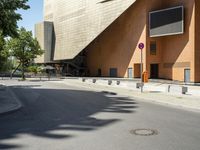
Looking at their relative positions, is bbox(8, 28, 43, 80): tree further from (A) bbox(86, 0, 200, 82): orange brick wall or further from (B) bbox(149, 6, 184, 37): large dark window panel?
(B) bbox(149, 6, 184, 37): large dark window panel

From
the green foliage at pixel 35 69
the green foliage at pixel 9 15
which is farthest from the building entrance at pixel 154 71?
the green foliage at pixel 9 15

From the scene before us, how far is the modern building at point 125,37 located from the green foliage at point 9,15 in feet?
84.3

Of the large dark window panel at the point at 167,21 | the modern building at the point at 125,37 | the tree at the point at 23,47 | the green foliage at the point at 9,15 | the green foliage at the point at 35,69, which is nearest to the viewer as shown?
the green foliage at the point at 9,15

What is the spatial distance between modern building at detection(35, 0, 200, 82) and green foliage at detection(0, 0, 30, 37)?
84.3ft

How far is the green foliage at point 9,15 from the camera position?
60.7ft

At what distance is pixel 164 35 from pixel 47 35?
34529 millimetres

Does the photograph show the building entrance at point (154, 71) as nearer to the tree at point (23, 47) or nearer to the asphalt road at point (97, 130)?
the tree at point (23, 47)

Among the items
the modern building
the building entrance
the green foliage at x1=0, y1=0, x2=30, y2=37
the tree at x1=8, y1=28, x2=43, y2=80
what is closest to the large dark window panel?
the modern building

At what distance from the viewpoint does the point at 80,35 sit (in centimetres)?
5959

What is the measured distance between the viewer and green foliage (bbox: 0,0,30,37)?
60.7ft

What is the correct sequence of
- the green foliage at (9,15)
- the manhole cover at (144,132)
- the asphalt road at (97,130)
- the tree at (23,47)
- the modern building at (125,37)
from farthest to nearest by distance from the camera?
the tree at (23,47) < the modern building at (125,37) < the green foliage at (9,15) < the manhole cover at (144,132) < the asphalt road at (97,130)

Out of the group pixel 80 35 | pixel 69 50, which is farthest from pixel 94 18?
pixel 69 50

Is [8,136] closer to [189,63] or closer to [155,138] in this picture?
[155,138]

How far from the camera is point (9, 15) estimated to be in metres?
19.0
